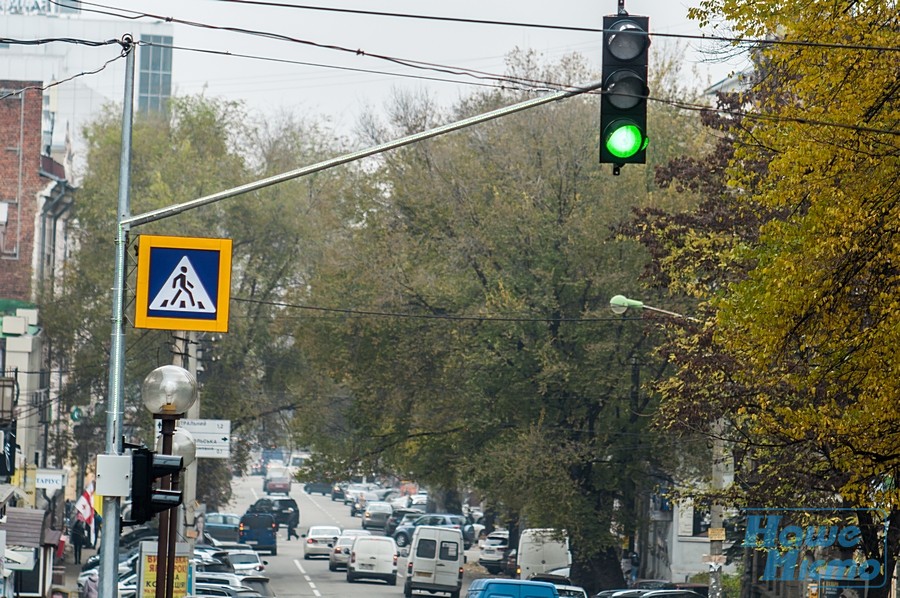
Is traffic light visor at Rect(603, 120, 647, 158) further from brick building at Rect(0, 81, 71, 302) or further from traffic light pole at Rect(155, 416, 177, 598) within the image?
brick building at Rect(0, 81, 71, 302)

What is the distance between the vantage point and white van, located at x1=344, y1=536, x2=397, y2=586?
52.4 m

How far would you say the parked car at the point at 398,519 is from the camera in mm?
75250

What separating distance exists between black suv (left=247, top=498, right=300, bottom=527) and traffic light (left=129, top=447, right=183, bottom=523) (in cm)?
6491

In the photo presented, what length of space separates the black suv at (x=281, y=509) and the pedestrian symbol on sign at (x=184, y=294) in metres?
64.7

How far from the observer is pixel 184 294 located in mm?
15305

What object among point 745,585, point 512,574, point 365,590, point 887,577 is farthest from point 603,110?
point 512,574

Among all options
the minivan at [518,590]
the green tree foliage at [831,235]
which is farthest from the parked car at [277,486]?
the green tree foliage at [831,235]

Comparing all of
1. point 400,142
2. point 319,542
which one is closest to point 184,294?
point 400,142

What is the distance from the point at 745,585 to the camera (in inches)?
1312

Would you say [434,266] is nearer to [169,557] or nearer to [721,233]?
[721,233]

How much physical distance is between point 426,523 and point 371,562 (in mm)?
14676

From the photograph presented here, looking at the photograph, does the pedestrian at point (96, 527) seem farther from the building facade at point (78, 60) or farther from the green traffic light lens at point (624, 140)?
the green traffic light lens at point (624, 140)

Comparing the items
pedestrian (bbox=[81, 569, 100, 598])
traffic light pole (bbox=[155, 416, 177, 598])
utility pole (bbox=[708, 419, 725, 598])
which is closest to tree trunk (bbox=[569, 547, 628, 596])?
pedestrian (bbox=[81, 569, 100, 598])

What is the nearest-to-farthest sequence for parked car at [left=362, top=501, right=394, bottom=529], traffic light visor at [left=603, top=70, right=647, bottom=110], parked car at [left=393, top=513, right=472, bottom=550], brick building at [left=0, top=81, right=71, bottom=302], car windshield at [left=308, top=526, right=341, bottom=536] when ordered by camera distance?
traffic light visor at [left=603, top=70, right=647, bottom=110] → brick building at [left=0, top=81, right=71, bottom=302] → car windshield at [left=308, top=526, right=341, bottom=536] → parked car at [left=393, top=513, right=472, bottom=550] → parked car at [left=362, top=501, right=394, bottom=529]
